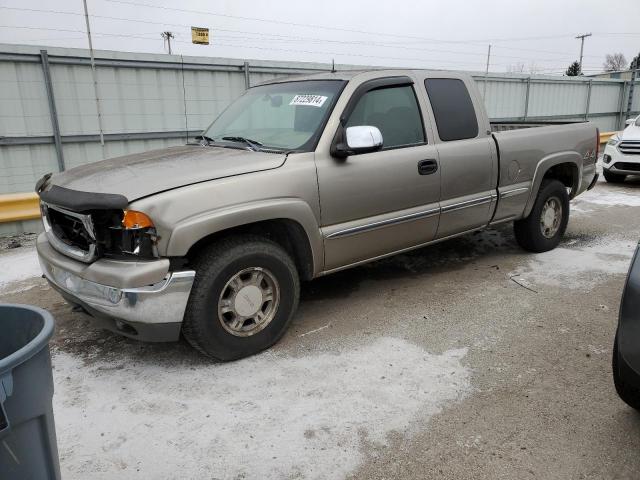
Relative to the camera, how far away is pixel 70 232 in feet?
11.0

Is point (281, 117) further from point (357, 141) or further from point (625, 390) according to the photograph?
point (625, 390)

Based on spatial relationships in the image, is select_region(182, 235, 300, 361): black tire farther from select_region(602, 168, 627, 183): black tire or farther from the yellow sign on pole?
select_region(602, 168, 627, 183): black tire

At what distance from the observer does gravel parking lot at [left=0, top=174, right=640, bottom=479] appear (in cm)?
249

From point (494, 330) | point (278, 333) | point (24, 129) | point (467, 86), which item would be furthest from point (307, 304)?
point (24, 129)

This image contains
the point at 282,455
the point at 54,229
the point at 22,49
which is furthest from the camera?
the point at 22,49

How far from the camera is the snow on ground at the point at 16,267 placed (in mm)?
5082

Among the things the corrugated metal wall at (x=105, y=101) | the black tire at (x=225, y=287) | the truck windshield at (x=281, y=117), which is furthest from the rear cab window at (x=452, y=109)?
the corrugated metal wall at (x=105, y=101)

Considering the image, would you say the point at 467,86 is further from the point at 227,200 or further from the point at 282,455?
the point at 282,455

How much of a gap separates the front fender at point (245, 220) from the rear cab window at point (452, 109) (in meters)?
1.59

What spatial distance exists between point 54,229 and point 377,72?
2665mm

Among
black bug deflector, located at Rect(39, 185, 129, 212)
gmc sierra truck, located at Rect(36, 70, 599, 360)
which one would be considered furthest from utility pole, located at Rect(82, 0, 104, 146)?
→ black bug deflector, located at Rect(39, 185, 129, 212)

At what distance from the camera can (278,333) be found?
3.57 metres

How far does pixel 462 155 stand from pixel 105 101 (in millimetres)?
6248

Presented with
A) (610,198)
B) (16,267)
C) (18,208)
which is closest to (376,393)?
(16,267)
